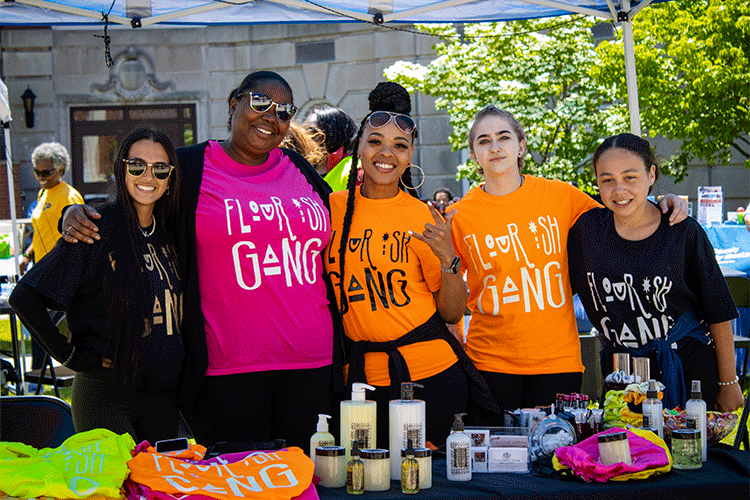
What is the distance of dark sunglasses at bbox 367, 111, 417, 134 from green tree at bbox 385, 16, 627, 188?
7.61 meters

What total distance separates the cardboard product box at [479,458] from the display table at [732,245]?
17.5ft

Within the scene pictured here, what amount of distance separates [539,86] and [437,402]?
8332 millimetres

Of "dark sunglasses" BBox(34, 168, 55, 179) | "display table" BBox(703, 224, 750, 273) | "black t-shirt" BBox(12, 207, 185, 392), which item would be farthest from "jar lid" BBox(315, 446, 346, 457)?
"display table" BBox(703, 224, 750, 273)

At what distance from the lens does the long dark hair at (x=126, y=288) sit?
2.38m

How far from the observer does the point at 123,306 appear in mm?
2393

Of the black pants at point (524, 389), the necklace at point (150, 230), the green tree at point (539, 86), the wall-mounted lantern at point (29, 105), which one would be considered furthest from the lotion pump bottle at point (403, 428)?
the wall-mounted lantern at point (29, 105)

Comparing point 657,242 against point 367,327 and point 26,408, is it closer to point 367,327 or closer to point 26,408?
point 367,327

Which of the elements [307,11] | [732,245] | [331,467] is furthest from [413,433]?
[732,245]

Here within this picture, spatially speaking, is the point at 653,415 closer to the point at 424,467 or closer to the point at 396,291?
the point at 424,467

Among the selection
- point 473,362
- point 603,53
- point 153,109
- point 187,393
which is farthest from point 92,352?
point 153,109

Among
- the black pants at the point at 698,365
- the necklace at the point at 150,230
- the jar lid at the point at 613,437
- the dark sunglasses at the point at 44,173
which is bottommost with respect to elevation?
the jar lid at the point at 613,437

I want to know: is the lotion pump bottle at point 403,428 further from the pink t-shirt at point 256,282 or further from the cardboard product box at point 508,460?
the pink t-shirt at point 256,282

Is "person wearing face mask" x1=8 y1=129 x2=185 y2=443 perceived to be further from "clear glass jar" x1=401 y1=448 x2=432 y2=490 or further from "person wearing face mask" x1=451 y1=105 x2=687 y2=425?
"person wearing face mask" x1=451 y1=105 x2=687 y2=425

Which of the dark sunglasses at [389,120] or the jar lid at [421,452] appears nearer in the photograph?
the jar lid at [421,452]
